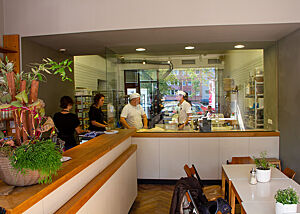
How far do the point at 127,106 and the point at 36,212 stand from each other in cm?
404

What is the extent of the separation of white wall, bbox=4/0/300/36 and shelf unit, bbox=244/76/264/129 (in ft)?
5.69

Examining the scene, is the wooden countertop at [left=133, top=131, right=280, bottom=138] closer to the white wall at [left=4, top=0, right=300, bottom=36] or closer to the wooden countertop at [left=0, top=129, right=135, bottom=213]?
the white wall at [left=4, top=0, right=300, bottom=36]

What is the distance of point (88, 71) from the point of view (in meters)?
9.26

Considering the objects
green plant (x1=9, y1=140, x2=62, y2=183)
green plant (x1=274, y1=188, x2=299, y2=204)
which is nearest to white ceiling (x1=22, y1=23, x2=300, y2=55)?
green plant (x1=274, y1=188, x2=299, y2=204)

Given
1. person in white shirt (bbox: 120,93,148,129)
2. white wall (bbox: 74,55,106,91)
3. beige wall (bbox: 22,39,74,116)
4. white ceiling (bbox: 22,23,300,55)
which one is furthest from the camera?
white wall (bbox: 74,55,106,91)

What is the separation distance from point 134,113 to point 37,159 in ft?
13.3

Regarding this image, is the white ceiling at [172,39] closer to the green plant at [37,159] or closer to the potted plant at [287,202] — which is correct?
the potted plant at [287,202]

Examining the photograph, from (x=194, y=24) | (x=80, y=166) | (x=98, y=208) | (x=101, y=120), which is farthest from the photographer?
(x=101, y=120)

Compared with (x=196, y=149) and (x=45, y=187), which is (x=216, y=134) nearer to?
(x=196, y=149)

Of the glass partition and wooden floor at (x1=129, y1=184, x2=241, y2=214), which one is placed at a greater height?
the glass partition

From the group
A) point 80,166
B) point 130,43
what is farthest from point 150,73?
point 80,166

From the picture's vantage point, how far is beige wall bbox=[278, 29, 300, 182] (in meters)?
4.30

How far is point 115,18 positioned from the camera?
4.11m

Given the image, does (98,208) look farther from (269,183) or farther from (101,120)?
(101,120)
